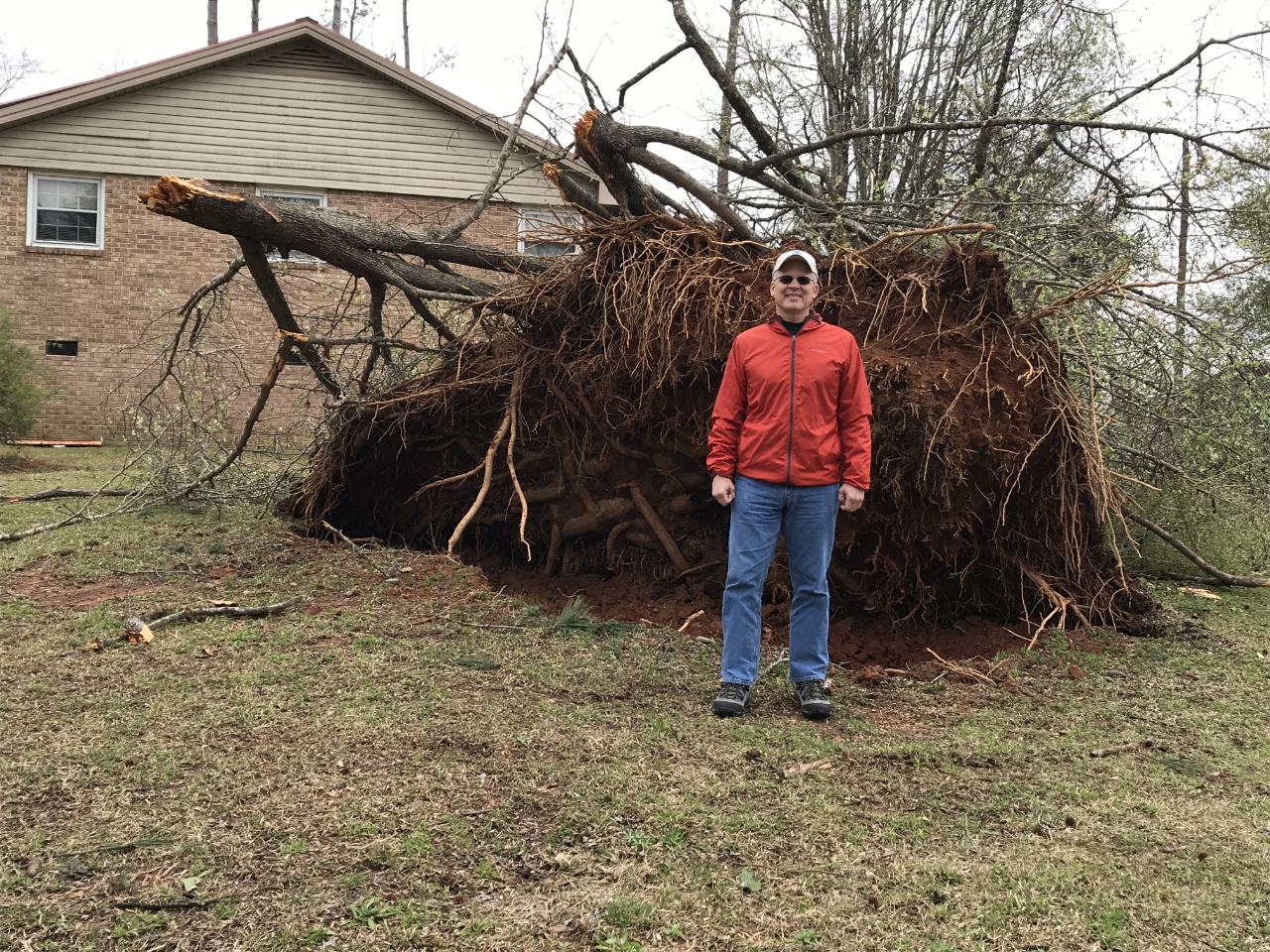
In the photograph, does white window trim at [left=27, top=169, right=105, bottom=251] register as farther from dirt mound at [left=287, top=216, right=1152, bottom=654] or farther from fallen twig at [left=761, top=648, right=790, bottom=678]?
fallen twig at [left=761, top=648, right=790, bottom=678]

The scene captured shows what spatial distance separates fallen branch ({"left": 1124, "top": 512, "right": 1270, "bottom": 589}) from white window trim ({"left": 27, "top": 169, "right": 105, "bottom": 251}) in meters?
16.1

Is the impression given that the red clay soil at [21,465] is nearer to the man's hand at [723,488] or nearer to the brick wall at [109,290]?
the brick wall at [109,290]

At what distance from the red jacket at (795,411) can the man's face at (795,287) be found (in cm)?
11

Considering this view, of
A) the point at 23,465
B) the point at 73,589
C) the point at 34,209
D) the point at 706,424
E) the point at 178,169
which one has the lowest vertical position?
the point at 23,465

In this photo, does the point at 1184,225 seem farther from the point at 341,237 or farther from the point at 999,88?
the point at 341,237

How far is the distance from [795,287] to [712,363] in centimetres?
152

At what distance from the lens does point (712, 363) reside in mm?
5844

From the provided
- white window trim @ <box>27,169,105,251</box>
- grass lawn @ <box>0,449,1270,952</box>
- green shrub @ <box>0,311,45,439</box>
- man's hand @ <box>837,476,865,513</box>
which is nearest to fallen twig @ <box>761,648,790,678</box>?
grass lawn @ <box>0,449,1270,952</box>

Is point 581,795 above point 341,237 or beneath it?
beneath

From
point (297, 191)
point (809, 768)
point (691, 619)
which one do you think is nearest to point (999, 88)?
point (691, 619)

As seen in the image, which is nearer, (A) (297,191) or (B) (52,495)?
(B) (52,495)

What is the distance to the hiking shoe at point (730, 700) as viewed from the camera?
426 centimetres

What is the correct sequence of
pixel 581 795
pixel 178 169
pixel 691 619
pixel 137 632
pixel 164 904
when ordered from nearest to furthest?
pixel 164 904, pixel 581 795, pixel 137 632, pixel 691 619, pixel 178 169

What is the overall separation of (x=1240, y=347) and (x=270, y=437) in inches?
311
